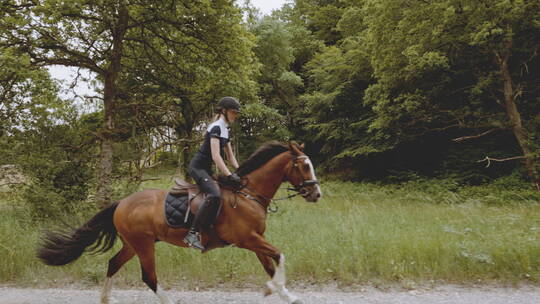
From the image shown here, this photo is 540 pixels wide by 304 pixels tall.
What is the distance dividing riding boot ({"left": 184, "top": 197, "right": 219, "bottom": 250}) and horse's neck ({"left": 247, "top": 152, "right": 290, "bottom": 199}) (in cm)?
63

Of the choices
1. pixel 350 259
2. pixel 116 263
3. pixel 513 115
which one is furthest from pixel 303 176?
pixel 513 115

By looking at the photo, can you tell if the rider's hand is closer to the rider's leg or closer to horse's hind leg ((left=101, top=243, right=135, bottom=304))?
the rider's leg

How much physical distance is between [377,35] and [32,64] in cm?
1417

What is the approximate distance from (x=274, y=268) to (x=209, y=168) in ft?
5.60

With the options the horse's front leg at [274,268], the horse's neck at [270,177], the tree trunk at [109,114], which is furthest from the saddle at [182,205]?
the tree trunk at [109,114]

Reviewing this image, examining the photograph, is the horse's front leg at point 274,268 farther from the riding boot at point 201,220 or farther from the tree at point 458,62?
the tree at point 458,62

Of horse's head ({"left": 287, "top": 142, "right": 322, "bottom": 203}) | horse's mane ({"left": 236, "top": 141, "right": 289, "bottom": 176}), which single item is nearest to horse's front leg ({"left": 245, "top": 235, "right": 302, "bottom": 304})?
horse's head ({"left": 287, "top": 142, "right": 322, "bottom": 203})

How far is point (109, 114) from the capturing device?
33.2ft

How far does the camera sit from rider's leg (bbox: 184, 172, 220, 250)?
424 cm

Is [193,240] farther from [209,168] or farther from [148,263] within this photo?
[209,168]

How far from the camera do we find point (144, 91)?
40.5 ft

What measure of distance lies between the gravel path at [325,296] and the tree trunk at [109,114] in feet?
13.3

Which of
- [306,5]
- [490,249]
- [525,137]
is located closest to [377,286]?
[490,249]

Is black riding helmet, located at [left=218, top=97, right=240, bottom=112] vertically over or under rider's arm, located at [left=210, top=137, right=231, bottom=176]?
over
